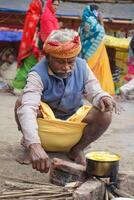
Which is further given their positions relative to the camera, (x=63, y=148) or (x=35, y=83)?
(x=63, y=148)

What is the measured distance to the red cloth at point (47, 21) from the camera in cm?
874

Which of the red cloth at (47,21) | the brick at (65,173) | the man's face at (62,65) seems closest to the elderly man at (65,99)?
the man's face at (62,65)

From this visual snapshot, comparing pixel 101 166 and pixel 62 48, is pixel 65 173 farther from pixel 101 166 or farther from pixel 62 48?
pixel 62 48

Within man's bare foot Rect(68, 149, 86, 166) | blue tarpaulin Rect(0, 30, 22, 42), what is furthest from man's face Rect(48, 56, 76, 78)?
blue tarpaulin Rect(0, 30, 22, 42)

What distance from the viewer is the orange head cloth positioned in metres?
4.25

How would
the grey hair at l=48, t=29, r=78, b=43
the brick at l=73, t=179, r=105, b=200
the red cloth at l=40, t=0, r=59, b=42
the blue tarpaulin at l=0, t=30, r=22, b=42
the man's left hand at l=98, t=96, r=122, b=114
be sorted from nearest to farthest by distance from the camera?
1. the brick at l=73, t=179, r=105, b=200
2. the man's left hand at l=98, t=96, r=122, b=114
3. the grey hair at l=48, t=29, r=78, b=43
4. the red cloth at l=40, t=0, r=59, b=42
5. the blue tarpaulin at l=0, t=30, r=22, b=42

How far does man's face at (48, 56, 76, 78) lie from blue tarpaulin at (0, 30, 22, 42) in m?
6.23

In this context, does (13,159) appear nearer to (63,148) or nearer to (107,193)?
(63,148)

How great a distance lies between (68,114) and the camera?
4738 millimetres

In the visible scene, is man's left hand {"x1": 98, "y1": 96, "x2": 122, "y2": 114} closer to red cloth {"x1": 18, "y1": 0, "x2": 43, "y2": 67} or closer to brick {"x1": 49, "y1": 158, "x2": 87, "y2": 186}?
brick {"x1": 49, "y1": 158, "x2": 87, "y2": 186}

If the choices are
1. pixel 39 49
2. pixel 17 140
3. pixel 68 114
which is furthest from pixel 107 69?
pixel 68 114

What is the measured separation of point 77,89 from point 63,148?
552mm

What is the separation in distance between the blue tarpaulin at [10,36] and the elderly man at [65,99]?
5.99 m

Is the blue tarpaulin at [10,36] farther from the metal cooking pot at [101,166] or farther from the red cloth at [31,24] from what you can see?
A: the metal cooking pot at [101,166]
